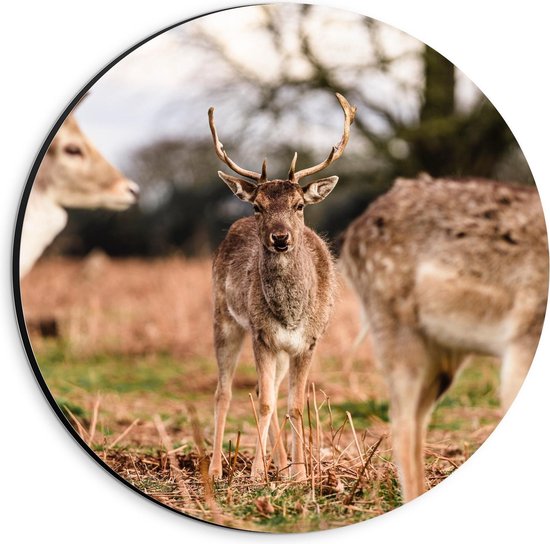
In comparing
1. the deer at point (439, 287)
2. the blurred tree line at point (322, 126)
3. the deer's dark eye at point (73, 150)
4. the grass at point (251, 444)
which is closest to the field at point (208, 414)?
the grass at point (251, 444)

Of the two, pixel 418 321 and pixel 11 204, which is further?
pixel 418 321

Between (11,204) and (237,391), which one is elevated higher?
(11,204)

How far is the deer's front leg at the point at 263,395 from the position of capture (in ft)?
10.1

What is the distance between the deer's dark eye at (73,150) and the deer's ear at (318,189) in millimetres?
719

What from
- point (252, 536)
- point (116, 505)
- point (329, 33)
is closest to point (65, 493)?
point (116, 505)

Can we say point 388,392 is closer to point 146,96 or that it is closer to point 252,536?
point 252,536

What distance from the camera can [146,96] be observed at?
10.1ft

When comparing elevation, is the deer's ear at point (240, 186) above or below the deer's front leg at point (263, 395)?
above

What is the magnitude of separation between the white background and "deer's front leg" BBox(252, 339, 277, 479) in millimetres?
231

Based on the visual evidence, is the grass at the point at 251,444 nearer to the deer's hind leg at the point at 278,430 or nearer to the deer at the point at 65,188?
the deer's hind leg at the point at 278,430

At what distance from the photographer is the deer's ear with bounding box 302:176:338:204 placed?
9.82 ft

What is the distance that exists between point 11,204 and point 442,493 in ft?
5.62

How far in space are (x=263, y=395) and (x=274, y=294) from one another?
33cm

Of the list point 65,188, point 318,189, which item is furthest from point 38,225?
point 318,189
